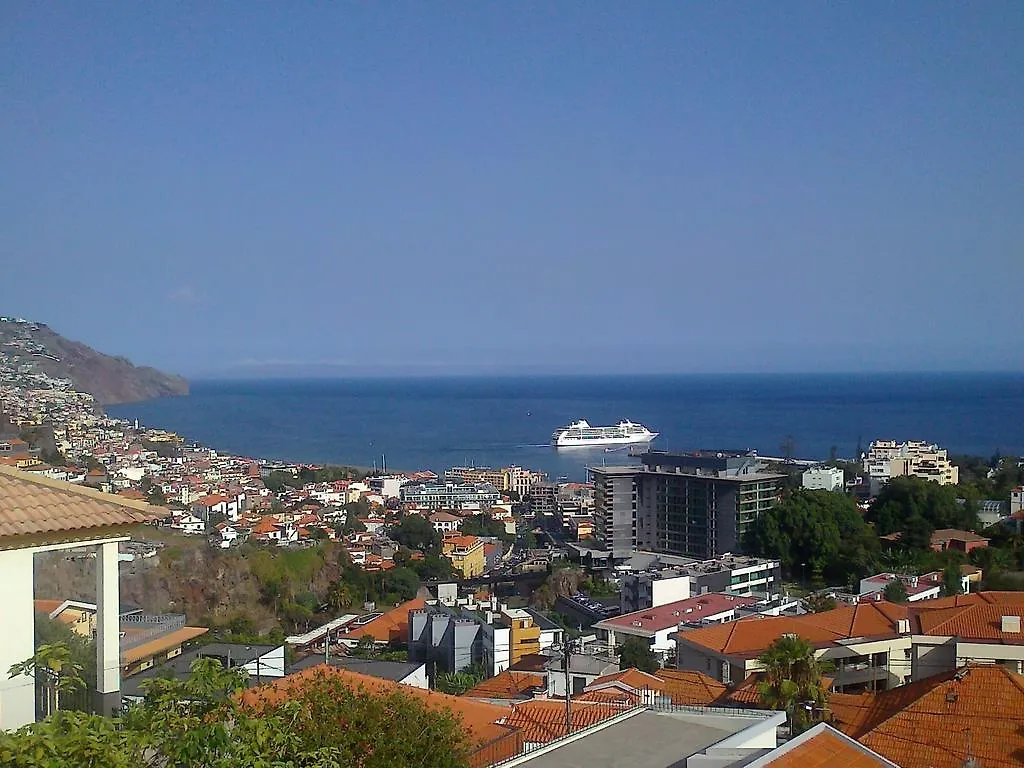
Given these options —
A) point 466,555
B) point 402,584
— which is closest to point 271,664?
point 402,584

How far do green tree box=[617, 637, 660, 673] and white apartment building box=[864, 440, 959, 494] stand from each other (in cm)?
2125

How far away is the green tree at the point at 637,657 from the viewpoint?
12.2 metres

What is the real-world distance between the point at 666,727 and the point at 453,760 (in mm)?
1437

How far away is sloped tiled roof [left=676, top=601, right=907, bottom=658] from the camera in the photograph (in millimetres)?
11609

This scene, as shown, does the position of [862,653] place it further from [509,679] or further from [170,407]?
[170,407]

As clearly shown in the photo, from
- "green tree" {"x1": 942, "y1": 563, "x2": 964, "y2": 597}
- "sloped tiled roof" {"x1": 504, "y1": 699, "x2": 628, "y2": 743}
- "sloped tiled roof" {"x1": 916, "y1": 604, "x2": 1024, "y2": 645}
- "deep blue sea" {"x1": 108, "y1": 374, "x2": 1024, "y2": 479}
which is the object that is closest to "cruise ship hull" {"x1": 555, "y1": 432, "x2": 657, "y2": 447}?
"deep blue sea" {"x1": 108, "y1": 374, "x2": 1024, "y2": 479}

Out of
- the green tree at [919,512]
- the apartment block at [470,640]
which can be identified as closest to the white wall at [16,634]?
the apartment block at [470,640]

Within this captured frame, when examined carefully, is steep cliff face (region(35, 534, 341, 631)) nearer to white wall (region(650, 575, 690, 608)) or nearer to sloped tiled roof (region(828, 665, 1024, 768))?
white wall (region(650, 575, 690, 608))

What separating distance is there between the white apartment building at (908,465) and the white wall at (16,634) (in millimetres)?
32484

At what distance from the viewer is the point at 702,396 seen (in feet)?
417

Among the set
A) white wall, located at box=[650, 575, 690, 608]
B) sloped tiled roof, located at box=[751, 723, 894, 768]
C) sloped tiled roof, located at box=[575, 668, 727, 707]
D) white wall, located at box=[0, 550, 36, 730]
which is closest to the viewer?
white wall, located at box=[0, 550, 36, 730]

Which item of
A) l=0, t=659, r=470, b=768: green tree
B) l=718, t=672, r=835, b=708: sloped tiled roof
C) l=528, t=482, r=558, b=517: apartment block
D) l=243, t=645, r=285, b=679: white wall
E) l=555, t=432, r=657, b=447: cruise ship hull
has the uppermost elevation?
l=0, t=659, r=470, b=768: green tree

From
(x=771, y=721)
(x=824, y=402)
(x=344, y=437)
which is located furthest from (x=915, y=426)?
(x=771, y=721)

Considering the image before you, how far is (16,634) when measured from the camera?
2.44m
